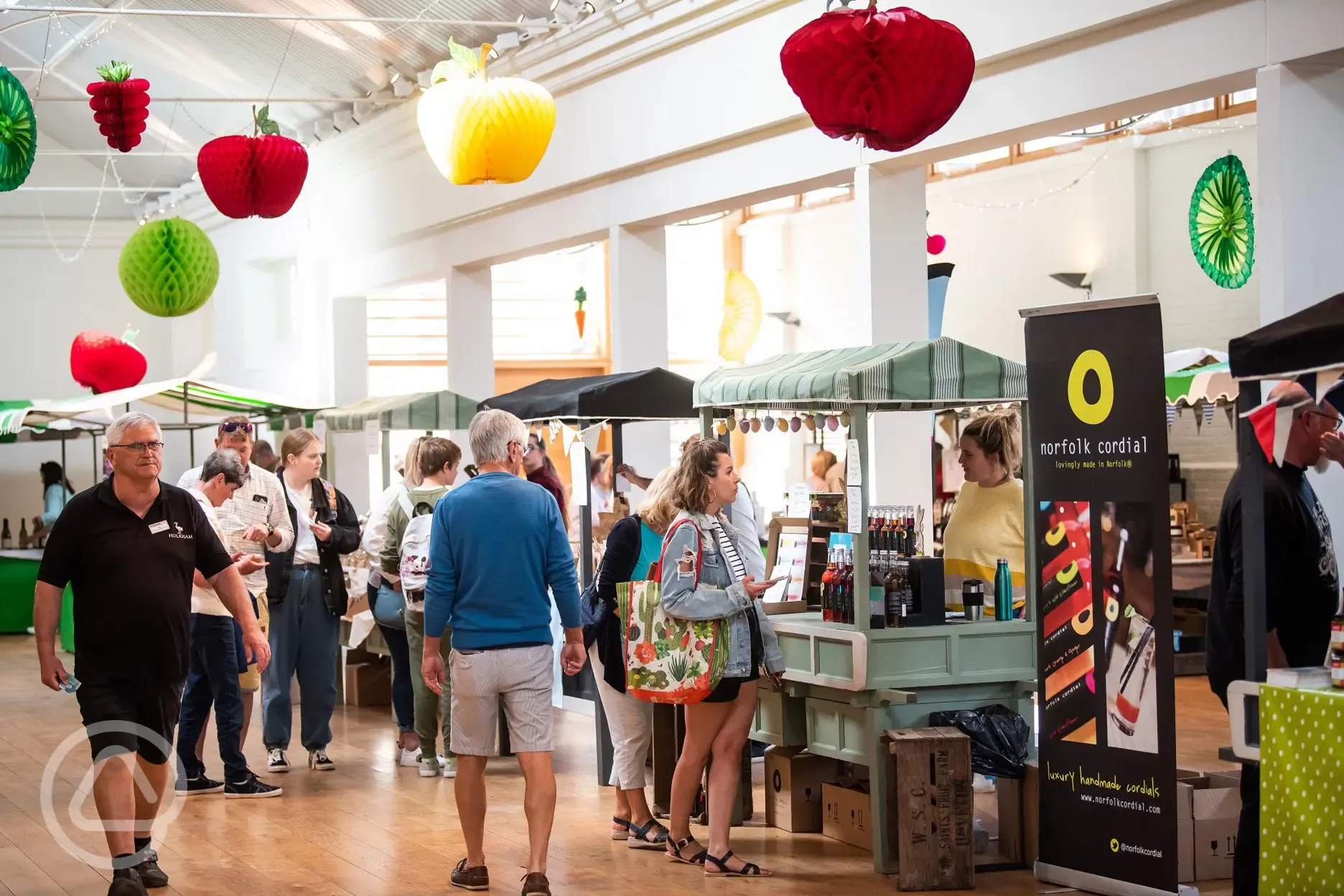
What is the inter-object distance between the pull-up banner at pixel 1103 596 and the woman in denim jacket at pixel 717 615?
0.98 m

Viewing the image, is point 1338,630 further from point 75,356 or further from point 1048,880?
point 75,356

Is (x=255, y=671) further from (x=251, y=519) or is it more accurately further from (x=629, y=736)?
(x=629, y=736)

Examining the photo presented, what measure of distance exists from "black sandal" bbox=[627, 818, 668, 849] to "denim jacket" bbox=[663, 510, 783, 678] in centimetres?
89

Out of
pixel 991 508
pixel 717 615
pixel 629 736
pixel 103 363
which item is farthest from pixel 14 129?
pixel 103 363

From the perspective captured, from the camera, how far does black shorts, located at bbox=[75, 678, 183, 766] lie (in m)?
4.92

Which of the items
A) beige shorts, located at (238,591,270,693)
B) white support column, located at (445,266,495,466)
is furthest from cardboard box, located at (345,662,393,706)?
beige shorts, located at (238,591,270,693)

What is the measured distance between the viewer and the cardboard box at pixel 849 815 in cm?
566

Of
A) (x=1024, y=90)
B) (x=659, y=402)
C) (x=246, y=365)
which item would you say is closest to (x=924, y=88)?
(x=1024, y=90)

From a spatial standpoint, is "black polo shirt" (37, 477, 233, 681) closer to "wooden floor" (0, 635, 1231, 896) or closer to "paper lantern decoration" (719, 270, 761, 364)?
"wooden floor" (0, 635, 1231, 896)

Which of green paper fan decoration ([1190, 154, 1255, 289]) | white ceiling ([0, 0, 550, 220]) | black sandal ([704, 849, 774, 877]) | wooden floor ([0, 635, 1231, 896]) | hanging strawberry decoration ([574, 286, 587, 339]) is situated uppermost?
white ceiling ([0, 0, 550, 220])

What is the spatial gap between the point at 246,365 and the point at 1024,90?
37.0 ft

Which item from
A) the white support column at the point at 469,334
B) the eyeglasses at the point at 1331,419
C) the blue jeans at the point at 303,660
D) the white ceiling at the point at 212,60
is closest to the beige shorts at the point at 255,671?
the blue jeans at the point at 303,660

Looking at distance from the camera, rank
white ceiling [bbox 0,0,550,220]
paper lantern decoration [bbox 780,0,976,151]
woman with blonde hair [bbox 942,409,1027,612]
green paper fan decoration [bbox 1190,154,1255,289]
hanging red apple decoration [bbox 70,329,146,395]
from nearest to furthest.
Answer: paper lantern decoration [bbox 780,0,976,151]
woman with blonde hair [bbox 942,409,1027,612]
green paper fan decoration [bbox 1190,154,1255,289]
white ceiling [bbox 0,0,550,220]
hanging red apple decoration [bbox 70,329,146,395]

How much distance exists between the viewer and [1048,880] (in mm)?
5051
